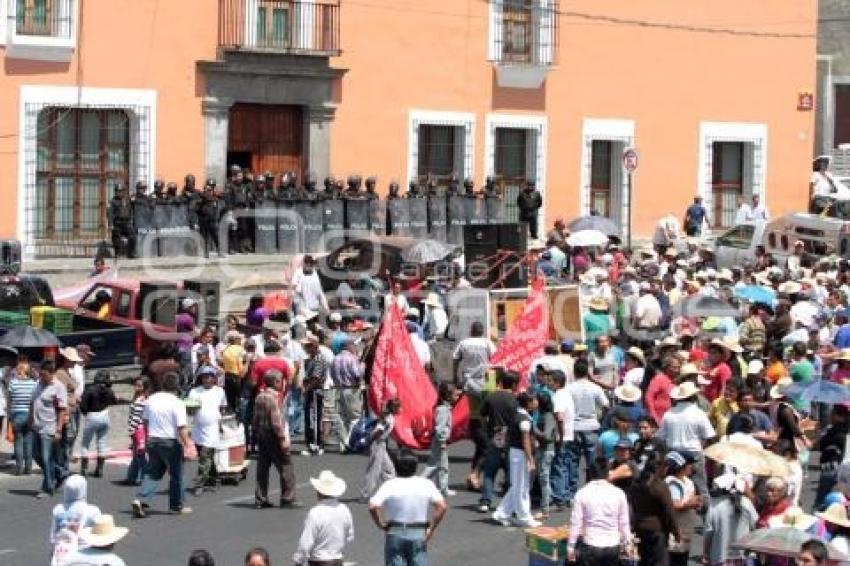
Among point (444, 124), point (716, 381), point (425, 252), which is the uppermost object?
point (444, 124)

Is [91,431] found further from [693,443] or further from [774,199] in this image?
[774,199]

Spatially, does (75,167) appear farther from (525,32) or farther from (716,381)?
(716,381)

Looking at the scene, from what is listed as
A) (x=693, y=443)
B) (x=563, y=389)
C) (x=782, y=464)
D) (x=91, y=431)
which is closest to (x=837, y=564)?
(x=782, y=464)

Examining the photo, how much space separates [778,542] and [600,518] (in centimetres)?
180

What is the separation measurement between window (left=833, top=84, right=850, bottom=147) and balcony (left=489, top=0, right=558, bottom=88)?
11501 mm

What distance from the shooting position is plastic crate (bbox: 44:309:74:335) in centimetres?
2673

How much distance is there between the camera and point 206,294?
28047mm

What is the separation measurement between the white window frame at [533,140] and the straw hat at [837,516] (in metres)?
25.3

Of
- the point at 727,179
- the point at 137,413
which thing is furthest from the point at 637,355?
the point at 727,179

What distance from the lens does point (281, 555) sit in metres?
18.6

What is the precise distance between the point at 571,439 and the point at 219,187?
17.0m

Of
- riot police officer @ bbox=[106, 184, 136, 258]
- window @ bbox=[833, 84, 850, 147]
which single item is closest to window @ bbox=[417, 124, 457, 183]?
riot police officer @ bbox=[106, 184, 136, 258]

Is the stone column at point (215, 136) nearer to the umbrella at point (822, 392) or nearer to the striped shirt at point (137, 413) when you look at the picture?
the striped shirt at point (137, 413)

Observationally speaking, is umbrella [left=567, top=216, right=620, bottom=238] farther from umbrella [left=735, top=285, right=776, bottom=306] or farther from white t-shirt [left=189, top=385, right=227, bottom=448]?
white t-shirt [left=189, top=385, right=227, bottom=448]
